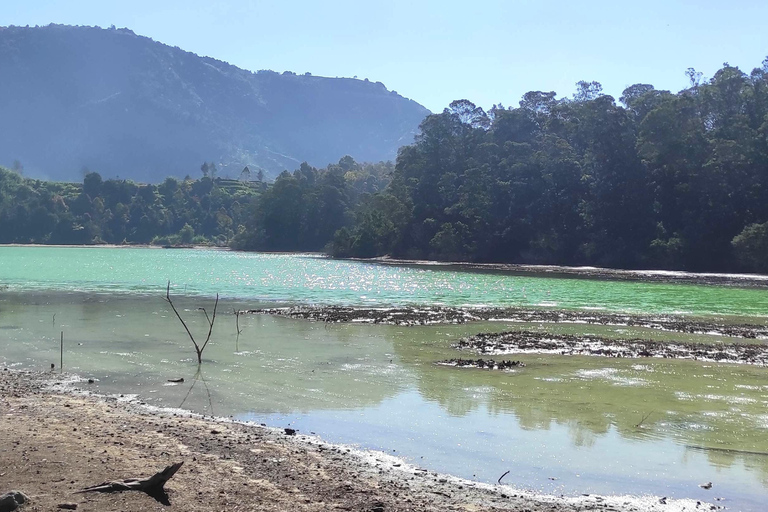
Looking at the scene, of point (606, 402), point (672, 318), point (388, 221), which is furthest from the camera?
point (388, 221)

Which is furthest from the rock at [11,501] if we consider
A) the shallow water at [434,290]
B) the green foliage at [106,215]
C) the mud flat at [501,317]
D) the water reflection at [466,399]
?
the green foliage at [106,215]

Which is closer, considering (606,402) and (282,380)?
(606,402)

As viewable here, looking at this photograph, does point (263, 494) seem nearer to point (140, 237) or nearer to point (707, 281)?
point (707, 281)

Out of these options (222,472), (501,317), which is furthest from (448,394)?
(501,317)

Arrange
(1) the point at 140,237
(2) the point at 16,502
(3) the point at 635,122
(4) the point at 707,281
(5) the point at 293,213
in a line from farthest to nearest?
(1) the point at 140,237, (5) the point at 293,213, (3) the point at 635,122, (4) the point at 707,281, (2) the point at 16,502

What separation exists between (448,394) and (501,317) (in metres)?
19.4

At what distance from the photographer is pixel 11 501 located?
320 inches

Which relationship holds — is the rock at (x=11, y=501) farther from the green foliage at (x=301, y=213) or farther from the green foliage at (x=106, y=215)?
the green foliage at (x=106, y=215)

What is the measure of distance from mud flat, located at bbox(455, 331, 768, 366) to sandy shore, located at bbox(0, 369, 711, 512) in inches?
538

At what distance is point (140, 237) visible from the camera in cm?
18625

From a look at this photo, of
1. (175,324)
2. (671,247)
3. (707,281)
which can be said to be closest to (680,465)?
(175,324)

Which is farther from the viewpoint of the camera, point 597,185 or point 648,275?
point 597,185

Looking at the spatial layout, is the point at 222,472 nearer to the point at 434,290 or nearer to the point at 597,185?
the point at 434,290

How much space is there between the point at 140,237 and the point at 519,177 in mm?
117646
